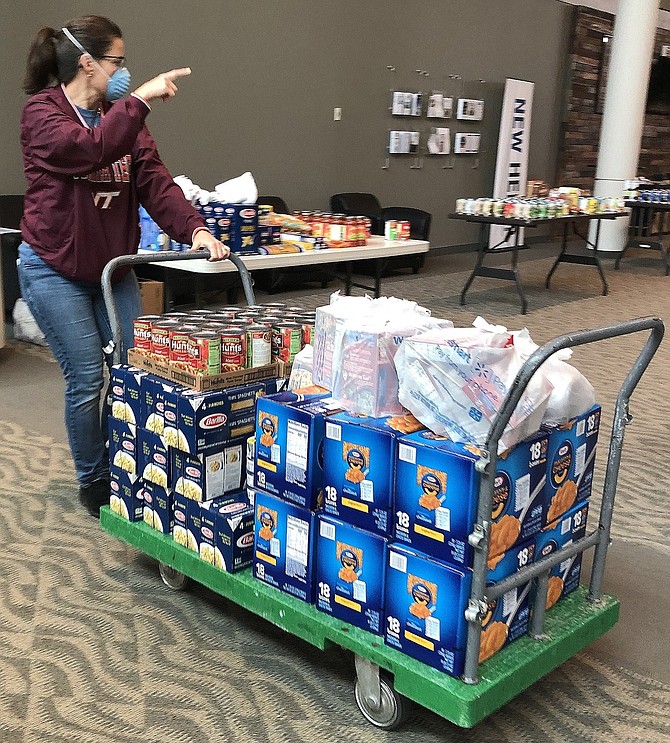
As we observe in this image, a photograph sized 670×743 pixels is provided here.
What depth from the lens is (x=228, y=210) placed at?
4699 millimetres

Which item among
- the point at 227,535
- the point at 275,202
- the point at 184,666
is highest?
the point at 275,202

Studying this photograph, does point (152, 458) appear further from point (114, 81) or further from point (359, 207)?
point (359, 207)

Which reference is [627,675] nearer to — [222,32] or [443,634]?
[443,634]

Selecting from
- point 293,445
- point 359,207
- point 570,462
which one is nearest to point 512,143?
point 359,207

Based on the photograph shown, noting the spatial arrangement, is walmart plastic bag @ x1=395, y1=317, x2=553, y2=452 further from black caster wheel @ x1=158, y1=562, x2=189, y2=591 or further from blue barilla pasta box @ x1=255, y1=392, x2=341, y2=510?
black caster wheel @ x1=158, y1=562, x2=189, y2=591

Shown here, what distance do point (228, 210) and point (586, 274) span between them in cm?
602

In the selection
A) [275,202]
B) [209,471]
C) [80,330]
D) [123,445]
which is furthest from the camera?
[275,202]

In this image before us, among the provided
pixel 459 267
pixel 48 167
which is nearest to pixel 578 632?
pixel 48 167

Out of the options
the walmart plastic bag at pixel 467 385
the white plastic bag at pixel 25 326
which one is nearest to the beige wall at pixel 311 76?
the white plastic bag at pixel 25 326

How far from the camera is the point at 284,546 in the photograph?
2.17 metres

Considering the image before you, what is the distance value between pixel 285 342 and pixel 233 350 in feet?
0.62

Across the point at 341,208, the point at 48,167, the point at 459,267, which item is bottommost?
the point at 459,267

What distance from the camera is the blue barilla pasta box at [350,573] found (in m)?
1.98

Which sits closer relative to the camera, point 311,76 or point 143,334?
point 143,334
